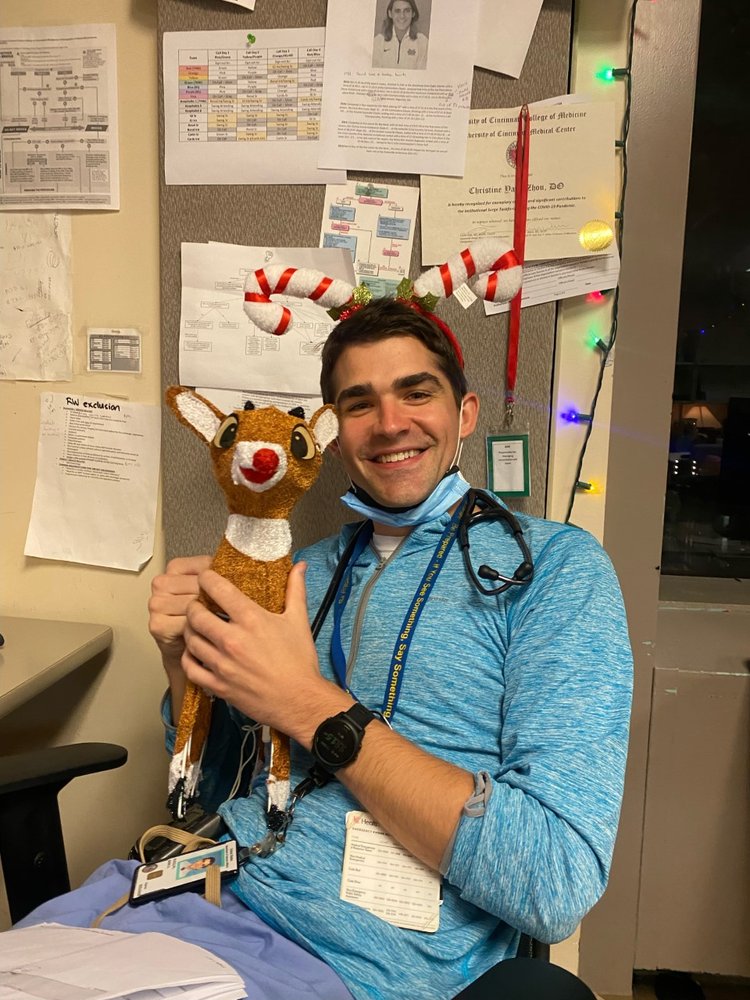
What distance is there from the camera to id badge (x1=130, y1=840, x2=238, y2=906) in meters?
0.84

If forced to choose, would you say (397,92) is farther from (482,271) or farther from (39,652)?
(39,652)

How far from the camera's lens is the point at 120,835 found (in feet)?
4.84

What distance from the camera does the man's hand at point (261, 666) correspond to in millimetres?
810

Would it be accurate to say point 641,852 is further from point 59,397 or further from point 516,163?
point 59,397

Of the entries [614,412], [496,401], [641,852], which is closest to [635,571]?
[614,412]

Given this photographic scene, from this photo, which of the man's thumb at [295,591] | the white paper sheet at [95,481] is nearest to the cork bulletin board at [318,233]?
the white paper sheet at [95,481]

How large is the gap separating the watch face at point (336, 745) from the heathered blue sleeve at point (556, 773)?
153mm

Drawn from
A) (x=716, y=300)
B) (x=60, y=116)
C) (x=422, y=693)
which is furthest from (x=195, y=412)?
(x=716, y=300)

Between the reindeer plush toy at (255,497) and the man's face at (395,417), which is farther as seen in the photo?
the man's face at (395,417)

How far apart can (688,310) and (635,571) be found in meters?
0.70

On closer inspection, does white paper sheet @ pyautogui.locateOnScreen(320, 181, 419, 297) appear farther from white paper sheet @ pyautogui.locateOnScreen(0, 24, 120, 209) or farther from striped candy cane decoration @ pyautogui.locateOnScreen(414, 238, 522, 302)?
white paper sheet @ pyautogui.locateOnScreen(0, 24, 120, 209)

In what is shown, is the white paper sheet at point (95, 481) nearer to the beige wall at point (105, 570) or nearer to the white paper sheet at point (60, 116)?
the beige wall at point (105, 570)

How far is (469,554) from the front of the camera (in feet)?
3.12

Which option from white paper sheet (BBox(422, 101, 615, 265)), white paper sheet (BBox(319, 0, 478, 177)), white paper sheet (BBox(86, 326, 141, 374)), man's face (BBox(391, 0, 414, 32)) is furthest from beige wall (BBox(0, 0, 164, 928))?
white paper sheet (BBox(422, 101, 615, 265))
